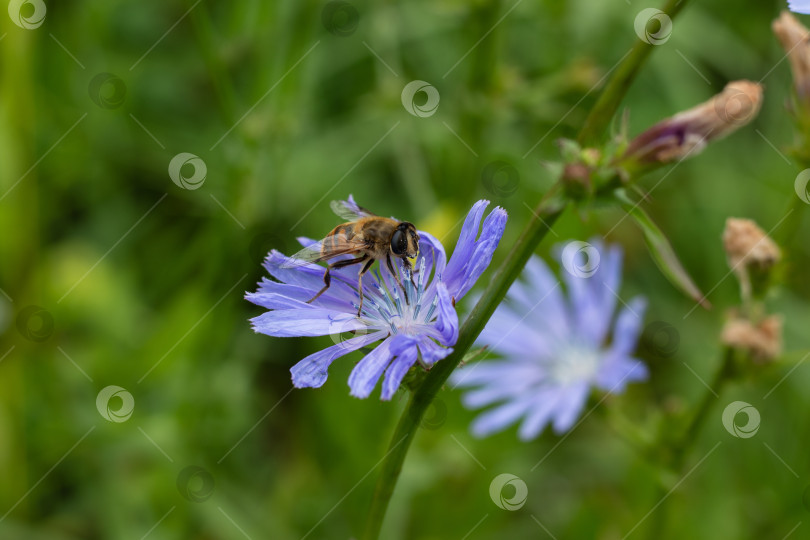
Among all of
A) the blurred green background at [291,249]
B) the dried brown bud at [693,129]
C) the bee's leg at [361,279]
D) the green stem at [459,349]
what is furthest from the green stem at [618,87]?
the blurred green background at [291,249]

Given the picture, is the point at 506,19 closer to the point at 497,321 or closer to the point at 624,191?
the point at 497,321

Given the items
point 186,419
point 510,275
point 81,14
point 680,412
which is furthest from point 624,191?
point 81,14

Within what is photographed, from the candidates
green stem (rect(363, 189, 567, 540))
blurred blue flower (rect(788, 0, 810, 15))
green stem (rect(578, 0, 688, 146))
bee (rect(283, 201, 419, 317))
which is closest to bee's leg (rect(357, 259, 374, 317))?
bee (rect(283, 201, 419, 317))

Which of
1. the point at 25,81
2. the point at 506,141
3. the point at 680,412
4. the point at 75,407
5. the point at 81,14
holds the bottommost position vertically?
the point at 75,407

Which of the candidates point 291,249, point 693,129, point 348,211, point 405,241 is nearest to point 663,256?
point 693,129

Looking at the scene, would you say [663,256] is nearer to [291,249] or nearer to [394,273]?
[394,273]

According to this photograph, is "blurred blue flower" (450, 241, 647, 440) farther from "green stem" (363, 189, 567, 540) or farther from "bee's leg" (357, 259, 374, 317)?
"green stem" (363, 189, 567, 540)
